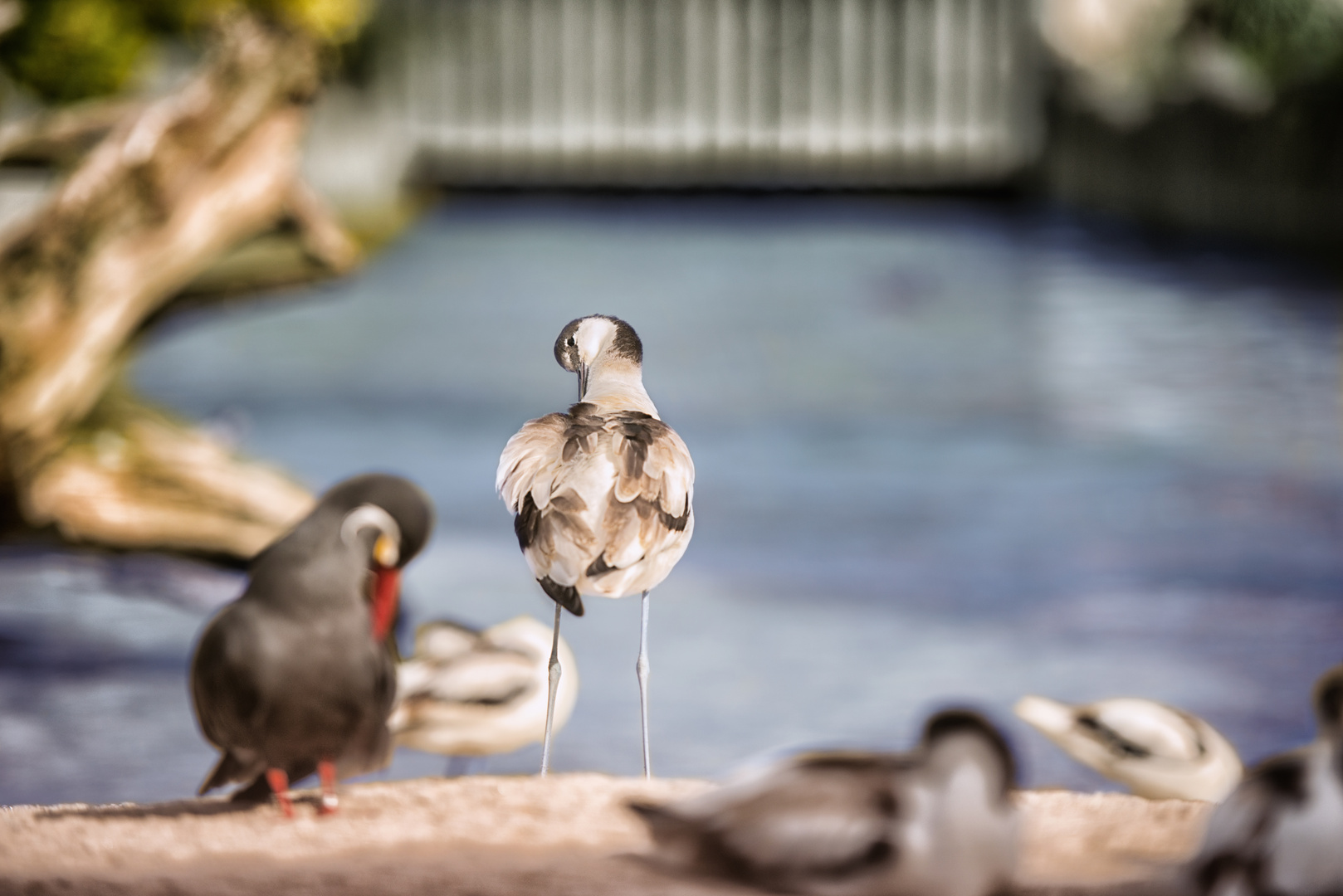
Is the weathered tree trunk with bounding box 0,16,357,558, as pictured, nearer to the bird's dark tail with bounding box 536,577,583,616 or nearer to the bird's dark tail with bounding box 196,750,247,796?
the bird's dark tail with bounding box 196,750,247,796

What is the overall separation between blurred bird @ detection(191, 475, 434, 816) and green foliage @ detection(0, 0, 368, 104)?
208 inches

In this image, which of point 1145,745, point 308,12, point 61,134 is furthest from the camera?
point 308,12

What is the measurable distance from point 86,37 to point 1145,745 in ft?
20.0

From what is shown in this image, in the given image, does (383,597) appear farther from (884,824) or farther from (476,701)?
(476,701)

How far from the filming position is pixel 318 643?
7.55ft

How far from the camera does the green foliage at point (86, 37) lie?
7.32 m

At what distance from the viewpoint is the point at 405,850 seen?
214 centimetres

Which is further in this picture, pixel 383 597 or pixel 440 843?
pixel 383 597

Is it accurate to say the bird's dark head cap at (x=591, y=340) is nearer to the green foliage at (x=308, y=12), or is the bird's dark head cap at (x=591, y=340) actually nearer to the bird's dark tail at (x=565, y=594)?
the bird's dark tail at (x=565, y=594)

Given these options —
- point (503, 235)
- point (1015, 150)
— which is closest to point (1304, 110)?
point (1015, 150)

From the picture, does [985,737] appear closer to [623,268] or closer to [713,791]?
[713,791]

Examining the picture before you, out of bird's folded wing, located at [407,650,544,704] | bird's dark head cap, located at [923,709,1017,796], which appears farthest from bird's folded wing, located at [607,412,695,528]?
bird's folded wing, located at [407,650,544,704]

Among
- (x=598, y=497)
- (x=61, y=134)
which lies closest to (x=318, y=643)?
(x=598, y=497)

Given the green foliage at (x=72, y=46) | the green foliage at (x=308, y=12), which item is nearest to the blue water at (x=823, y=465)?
the green foliage at (x=72, y=46)
